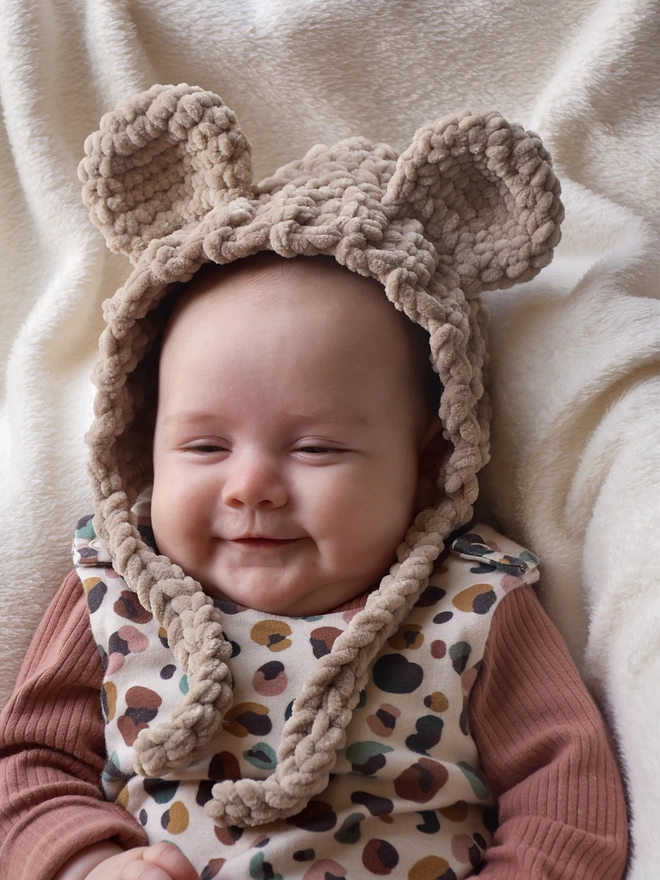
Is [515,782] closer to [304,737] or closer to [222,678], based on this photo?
[304,737]

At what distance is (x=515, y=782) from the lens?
44.8 inches

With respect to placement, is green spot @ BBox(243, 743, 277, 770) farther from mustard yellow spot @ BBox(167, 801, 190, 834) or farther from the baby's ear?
the baby's ear

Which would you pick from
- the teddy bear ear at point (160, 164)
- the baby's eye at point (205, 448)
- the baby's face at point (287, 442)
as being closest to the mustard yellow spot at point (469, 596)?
the baby's face at point (287, 442)

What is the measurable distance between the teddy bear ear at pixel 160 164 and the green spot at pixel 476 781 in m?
0.79

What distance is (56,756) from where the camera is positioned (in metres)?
1.13

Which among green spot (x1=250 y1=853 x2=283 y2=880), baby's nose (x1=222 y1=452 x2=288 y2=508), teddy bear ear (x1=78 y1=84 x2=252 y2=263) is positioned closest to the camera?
green spot (x1=250 y1=853 x2=283 y2=880)

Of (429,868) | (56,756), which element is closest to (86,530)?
(56,756)

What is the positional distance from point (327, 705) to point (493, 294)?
0.68 metres

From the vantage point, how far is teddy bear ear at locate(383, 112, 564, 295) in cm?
117

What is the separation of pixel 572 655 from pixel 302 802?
444 millimetres

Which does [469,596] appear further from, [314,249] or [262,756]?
[314,249]

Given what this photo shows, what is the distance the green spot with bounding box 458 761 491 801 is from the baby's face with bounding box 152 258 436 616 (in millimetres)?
251

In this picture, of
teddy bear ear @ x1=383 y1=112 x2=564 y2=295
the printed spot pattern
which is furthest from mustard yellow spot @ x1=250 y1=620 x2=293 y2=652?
teddy bear ear @ x1=383 y1=112 x2=564 y2=295

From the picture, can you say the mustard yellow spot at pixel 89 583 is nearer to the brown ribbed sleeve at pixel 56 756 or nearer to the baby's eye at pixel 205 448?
the brown ribbed sleeve at pixel 56 756
